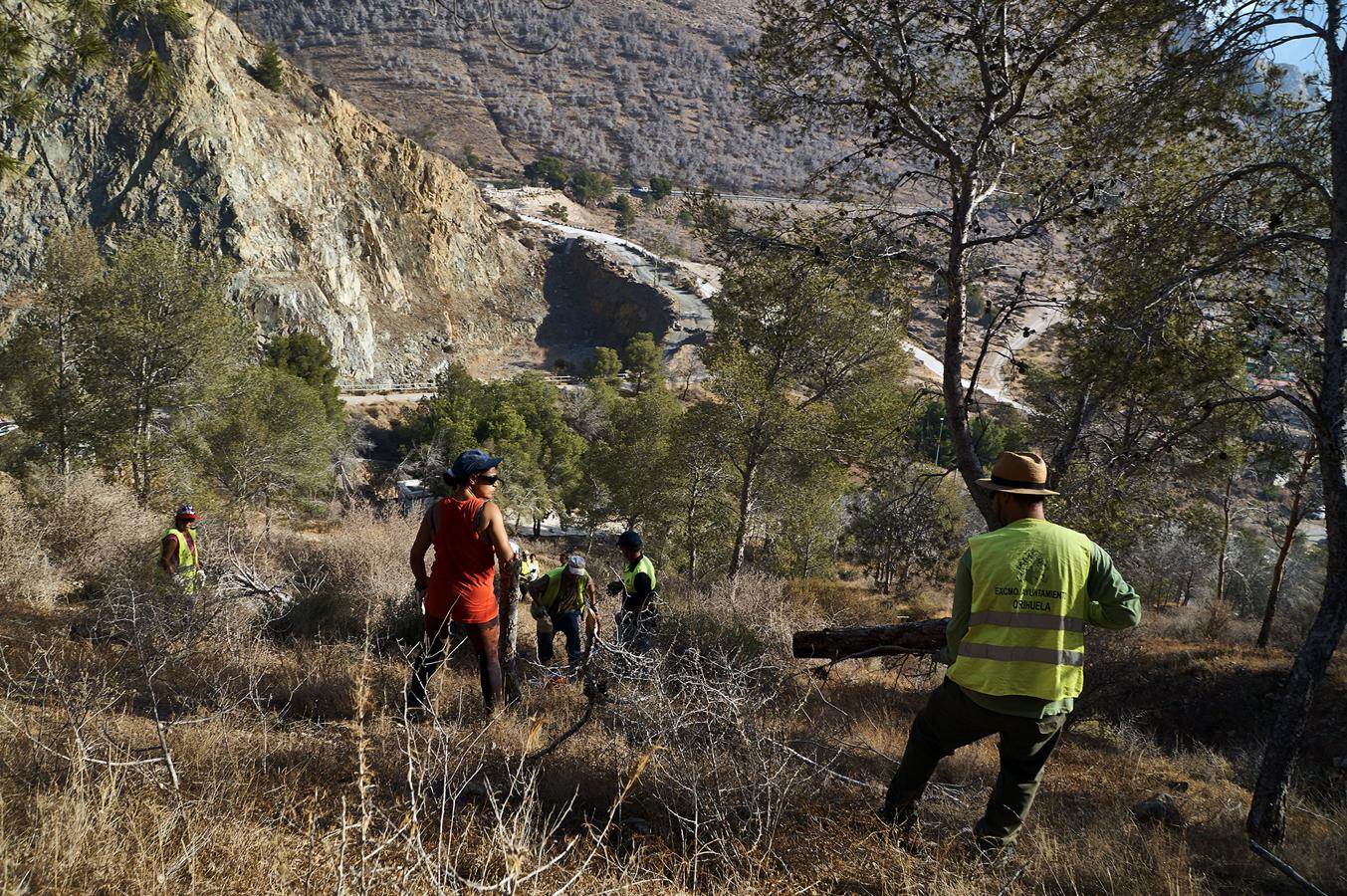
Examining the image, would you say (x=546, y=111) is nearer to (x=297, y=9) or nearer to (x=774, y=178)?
(x=774, y=178)

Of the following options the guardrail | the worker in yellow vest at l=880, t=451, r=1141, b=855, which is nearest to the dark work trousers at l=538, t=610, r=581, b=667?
the worker in yellow vest at l=880, t=451, r=1141, b=855

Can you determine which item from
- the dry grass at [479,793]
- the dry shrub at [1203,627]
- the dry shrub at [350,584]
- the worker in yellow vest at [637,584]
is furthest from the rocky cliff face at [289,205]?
the dry shrub at [1203,627]

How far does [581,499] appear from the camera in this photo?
28.7m

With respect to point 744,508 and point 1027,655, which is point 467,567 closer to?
point 1027,655

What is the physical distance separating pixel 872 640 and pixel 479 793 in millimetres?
2384

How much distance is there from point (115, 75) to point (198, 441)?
32.8 m

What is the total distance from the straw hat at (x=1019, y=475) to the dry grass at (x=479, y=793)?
1.34 metres

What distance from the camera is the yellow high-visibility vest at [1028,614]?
2.82 metres

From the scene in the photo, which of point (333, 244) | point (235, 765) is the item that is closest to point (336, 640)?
point (235, 765)

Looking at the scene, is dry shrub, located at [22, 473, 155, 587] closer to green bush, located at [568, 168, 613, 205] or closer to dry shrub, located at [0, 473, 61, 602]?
dry shrub, located at [0, 473, 61, 602]

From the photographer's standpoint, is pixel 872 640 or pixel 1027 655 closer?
pixel 1027 655

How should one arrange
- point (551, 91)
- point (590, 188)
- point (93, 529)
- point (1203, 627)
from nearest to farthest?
1. point (93, 529)
2. point (1203, 627)
3. point (590, 188)
4. point (551, 91)

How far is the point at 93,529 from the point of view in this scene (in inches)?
334

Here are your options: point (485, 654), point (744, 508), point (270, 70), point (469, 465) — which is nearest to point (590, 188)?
point (270, 70)
